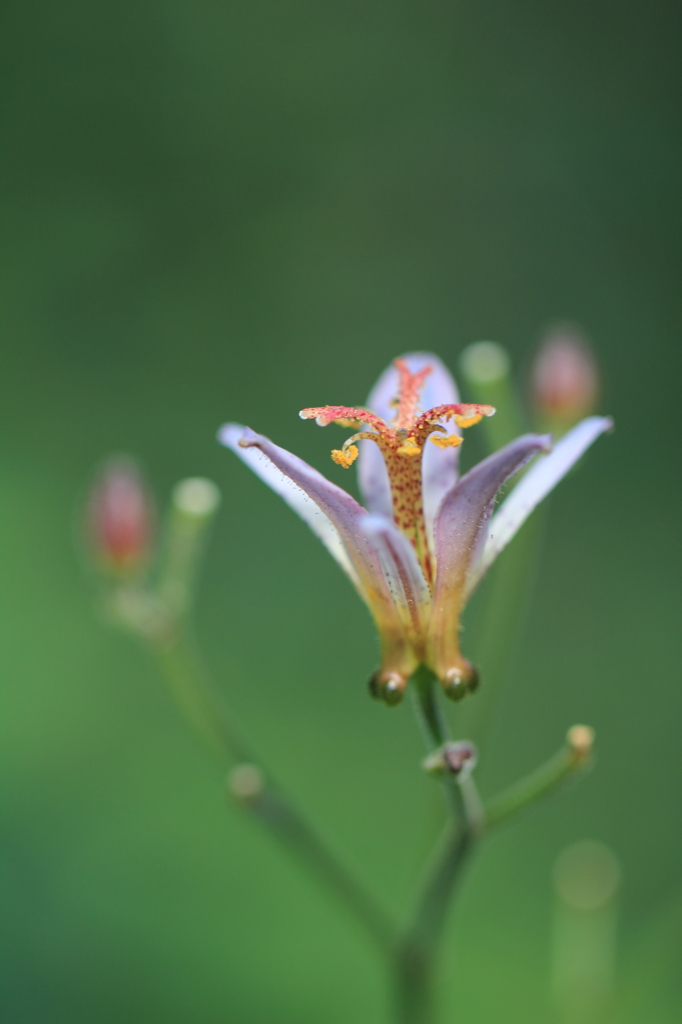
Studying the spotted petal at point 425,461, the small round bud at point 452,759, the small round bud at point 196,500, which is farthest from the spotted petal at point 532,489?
the small round bud at point 196,500

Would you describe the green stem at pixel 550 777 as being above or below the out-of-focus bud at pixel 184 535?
below

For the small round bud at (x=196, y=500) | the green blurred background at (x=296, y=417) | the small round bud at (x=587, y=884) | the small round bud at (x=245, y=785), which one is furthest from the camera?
the green blurred background at (x=296, y=417)

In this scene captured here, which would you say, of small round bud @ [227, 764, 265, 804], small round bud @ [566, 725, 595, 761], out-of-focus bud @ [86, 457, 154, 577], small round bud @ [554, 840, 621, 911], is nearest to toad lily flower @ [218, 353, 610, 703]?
small round bud @ [566, 725, 595, 761]

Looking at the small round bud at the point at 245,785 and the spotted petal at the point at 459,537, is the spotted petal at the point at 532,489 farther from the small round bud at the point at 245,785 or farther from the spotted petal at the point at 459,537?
the small round bud at the point at 245,785

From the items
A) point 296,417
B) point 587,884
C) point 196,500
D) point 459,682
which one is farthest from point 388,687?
point 296,417

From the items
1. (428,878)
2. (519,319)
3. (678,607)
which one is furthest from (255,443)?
(519,319)

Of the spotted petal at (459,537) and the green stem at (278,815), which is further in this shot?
the green stem at (278,815)

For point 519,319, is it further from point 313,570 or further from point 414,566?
point 414,566

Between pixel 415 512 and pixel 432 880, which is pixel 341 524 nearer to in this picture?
pixel 415 512
